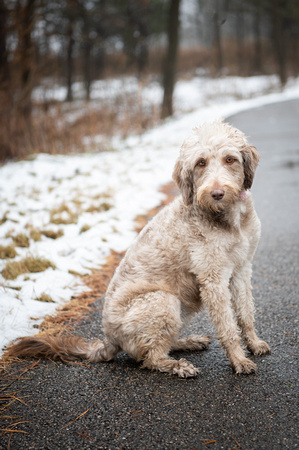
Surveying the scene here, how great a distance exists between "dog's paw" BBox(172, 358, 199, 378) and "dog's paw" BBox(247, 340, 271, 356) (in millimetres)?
526

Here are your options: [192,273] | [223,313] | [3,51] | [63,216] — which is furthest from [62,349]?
[3,51]

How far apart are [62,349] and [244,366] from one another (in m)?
1.46

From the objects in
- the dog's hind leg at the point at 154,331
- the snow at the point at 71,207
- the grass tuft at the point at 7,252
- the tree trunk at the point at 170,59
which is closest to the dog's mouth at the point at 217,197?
the dog's hind leg at the point at 154,331

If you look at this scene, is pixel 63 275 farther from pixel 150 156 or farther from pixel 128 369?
pixel 150 156

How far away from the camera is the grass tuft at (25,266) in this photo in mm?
4863

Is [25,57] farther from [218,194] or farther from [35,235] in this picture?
[218,194]

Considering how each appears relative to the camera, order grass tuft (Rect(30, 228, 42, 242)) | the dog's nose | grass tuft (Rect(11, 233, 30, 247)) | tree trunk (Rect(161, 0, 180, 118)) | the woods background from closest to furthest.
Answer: the dog's nose < grass tuft (Rect(11, 233, 30, 247)) < grass tuft (Rect(30, 228, 42, 242)) < the woods background < tree trunk (Rect(161, 0, 180, 118))

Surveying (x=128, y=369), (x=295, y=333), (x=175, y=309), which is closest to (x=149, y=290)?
(x=175, y=309)

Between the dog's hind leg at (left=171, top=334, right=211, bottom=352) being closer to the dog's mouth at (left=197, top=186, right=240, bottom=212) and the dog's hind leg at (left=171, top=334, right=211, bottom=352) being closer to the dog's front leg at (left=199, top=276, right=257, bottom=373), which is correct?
the dog's front leg at (left=199, top=276, right=257, bottom=373)

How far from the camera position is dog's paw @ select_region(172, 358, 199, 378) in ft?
9.98

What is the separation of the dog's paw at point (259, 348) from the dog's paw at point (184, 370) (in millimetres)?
526

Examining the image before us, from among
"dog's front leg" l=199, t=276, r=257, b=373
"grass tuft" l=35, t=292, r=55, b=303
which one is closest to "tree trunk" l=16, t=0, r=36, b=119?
"grass tuft" l=35, t=292, r=55, b=303

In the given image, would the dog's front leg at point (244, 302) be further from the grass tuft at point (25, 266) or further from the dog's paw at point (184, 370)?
the grass tuft at point (25, 266)

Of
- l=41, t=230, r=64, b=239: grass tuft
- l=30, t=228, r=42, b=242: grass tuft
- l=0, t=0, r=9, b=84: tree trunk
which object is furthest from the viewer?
l=0, t=0, r=9, b=84: tree trunk
